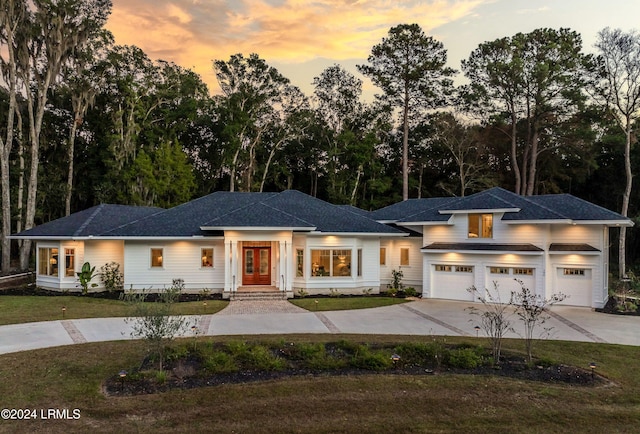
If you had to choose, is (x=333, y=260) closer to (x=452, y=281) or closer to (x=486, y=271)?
(x=452, y=281)

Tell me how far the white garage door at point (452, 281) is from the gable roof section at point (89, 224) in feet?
48.9

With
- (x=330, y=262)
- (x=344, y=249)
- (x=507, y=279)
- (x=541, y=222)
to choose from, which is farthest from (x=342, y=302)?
(x=541, y=222)

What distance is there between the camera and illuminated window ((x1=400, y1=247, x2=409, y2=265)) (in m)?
19.9

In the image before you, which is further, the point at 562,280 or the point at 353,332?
the point at 562,280

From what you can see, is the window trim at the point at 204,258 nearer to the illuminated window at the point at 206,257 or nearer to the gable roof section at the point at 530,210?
the illuminated window at the point at 206,257

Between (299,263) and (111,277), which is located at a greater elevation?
(299,263)

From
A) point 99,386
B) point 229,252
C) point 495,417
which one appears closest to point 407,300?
point 229,252

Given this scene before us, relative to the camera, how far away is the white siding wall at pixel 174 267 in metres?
17.6

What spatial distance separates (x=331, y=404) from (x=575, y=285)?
13.9 meters

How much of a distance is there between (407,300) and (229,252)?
7.99 meters

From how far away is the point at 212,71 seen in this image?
34531mm

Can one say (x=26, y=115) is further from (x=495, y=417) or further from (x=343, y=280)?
(x=495, y=417)

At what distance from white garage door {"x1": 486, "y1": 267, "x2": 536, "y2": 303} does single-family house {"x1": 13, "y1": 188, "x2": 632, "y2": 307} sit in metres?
0.04

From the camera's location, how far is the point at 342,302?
16.2m
